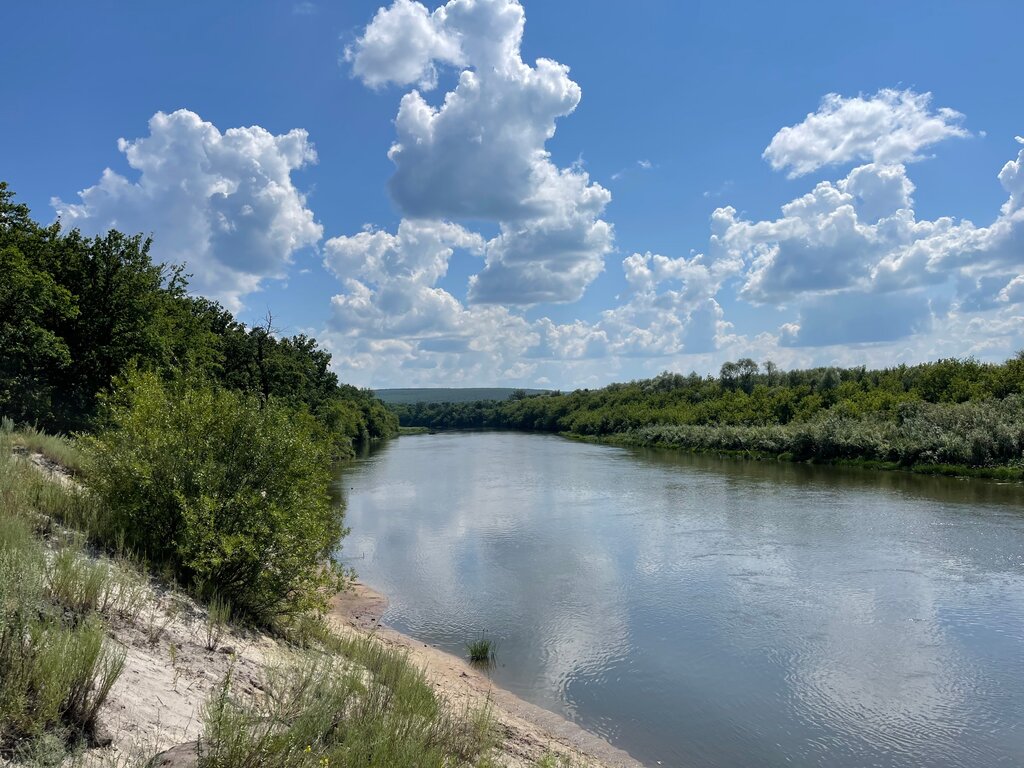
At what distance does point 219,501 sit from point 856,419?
53880 mm

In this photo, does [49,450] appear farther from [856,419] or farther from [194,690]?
[856,419]

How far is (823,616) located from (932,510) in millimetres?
15613

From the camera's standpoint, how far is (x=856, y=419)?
5253 cm

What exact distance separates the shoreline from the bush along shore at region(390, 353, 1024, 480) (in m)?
34.9

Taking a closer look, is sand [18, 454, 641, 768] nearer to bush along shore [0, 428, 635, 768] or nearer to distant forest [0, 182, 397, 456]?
bush along shore [0, 428, 635, 768]

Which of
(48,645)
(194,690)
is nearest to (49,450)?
(194,690)

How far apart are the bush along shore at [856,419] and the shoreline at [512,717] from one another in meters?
34.9

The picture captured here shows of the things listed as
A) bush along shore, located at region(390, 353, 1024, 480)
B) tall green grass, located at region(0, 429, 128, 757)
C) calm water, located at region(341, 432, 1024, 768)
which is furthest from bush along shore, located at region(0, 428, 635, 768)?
bush along shore, located at region(390, 353, 1024, 480)

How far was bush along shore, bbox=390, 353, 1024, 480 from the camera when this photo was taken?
126 ft

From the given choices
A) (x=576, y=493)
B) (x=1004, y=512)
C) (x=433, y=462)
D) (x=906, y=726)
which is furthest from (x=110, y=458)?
(x=433, y=462)

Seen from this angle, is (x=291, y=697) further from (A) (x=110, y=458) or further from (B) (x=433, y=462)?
(B) (x=433, y=462)

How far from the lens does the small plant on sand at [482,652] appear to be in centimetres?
1203

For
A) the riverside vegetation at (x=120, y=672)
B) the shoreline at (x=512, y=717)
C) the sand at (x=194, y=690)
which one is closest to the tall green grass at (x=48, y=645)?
the riverside vegetation at (x=120, y=672)

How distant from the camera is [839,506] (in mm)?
27922
